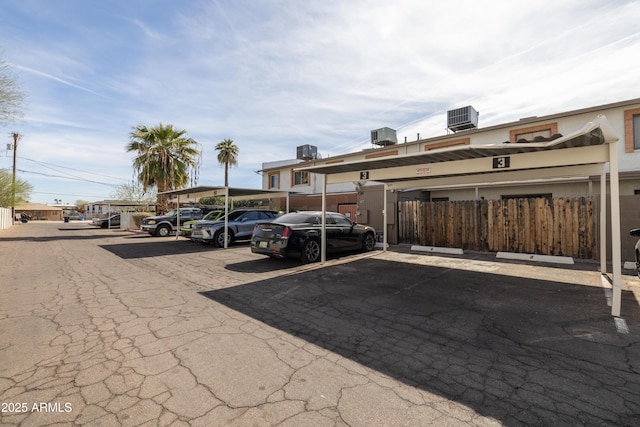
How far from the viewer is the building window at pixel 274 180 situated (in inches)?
1120

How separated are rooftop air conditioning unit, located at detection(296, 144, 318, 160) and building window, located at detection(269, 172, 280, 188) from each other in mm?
3115

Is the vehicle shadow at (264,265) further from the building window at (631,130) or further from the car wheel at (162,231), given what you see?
the building window at (631,130)

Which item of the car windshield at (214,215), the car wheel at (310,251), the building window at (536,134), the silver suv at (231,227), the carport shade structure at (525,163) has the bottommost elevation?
the car wheel at (310,251)

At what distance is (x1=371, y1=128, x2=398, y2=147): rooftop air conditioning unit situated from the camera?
69.1 feet

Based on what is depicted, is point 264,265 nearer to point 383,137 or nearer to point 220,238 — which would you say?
point 220,238

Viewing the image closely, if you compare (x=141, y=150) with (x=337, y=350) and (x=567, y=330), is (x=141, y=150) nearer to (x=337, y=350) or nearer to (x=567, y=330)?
(x=337, y=350)

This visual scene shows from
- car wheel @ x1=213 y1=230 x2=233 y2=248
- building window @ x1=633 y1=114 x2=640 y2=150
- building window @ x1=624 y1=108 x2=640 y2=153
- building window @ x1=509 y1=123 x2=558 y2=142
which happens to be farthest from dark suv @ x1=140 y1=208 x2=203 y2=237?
building window @ x1=633 y1=114 x2=640 y2=150

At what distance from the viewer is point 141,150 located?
2155cm

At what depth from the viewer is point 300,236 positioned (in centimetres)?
891

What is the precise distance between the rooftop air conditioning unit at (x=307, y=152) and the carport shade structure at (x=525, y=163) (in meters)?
17.2

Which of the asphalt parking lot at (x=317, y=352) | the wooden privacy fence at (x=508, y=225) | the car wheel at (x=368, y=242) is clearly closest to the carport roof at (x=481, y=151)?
the asphalt parking lot at (x=317, y=352)

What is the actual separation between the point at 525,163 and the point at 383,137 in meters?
15.5

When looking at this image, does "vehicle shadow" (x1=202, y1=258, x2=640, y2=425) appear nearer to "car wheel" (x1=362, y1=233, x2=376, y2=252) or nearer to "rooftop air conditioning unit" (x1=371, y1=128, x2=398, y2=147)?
"car wheel" (x1=362, y1=233, x2=376, y2=252)

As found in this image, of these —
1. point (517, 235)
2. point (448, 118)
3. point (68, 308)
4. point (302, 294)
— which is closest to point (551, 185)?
point (517, 235)
